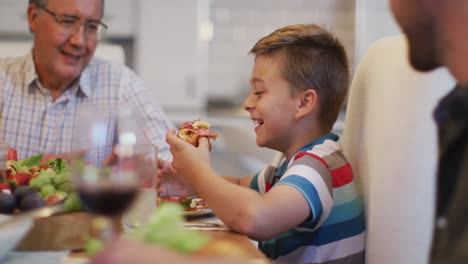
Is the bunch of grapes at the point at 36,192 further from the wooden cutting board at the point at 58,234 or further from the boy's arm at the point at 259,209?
the boy's arm at the point at 259,209

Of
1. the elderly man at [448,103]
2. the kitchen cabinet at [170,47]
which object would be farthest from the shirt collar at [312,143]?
the kitchen cabinet at [170,47]

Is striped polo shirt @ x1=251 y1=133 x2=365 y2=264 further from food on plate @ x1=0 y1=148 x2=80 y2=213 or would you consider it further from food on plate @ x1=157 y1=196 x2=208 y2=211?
food on plate @ x1=0 y1=148 x2=80 y2=213

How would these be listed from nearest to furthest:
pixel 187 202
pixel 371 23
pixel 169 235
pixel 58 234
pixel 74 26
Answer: pixel 169 235 → pixel 58 234 → pixel 187 202 → pixel 74 26 → pixel 371 23

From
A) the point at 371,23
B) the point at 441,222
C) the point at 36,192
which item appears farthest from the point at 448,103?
the point at 371,23

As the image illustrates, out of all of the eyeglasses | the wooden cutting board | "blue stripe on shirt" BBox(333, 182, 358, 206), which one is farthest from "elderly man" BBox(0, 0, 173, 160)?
the wooden cutting board

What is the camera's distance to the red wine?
0.68 meters

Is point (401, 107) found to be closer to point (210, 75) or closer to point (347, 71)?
point (347, 71)

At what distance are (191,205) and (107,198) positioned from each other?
2.73ft

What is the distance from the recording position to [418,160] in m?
1.22

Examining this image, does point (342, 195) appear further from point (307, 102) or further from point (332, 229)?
point (307, 102)

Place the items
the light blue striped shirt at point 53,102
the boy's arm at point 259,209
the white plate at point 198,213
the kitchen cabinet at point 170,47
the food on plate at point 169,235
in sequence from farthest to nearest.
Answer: the kitchen cabinet at point 170,47 < the light blue striped shirt at point 53,102 < the white plate at point 198,213 < the boy's arm at point 259,209 < the food on plate at point 169,235

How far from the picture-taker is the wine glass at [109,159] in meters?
0.68

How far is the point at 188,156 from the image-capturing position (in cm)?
140

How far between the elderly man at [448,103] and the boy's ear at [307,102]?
2.34 ft
